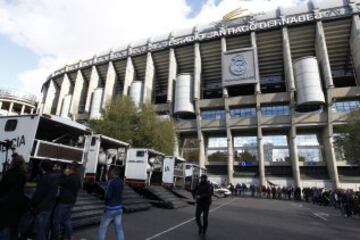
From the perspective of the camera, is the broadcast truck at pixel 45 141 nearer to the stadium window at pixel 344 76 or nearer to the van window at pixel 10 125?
the van window at pixel 10 125

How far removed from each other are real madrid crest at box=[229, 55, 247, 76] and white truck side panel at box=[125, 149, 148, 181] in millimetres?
33002

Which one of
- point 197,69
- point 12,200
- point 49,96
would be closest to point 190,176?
point 12,200

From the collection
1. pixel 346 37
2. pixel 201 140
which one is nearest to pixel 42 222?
pixel 201 140

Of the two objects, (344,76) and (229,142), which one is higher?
(344,76)

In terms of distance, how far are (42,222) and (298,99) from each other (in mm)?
44026

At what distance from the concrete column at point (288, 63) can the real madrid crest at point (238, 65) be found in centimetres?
700

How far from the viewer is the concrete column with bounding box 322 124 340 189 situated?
1533 inches

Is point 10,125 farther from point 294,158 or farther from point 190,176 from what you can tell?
point 294,158

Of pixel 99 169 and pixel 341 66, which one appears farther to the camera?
pixel 341 66

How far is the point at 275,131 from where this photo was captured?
47.5m

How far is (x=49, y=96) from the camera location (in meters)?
69.3

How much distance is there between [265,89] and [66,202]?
52388mm

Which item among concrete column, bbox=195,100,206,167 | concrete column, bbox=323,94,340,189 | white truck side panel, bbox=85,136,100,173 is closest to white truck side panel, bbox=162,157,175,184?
white truck side panel, bbox=85,136,100,173

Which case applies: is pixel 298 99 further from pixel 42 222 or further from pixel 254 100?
pixel 42 222
